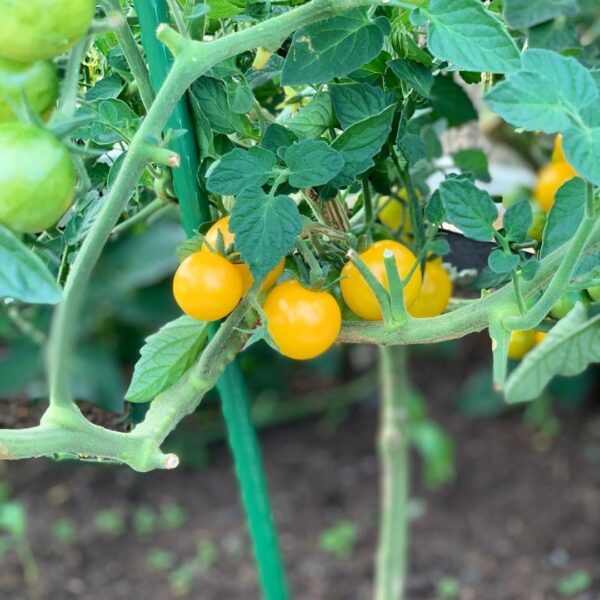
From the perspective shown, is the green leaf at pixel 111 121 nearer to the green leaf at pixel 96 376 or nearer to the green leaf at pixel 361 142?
the green leaf at pixel 361 142

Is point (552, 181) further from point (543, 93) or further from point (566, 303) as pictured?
point (543, 93)

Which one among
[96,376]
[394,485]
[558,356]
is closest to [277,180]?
[558,356]

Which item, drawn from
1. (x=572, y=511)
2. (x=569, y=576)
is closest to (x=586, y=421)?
(x=572, y=511)

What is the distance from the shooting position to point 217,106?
1.65 ft

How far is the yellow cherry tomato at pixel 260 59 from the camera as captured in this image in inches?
21.5

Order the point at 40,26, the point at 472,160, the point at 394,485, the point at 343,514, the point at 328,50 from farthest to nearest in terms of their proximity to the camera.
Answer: the point at 343,514 → the point at 394,485 → the point at 472,160 → the point at 328,50 → the point at 40,26

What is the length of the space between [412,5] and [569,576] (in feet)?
4.00

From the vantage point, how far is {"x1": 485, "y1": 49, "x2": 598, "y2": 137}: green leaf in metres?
0.39

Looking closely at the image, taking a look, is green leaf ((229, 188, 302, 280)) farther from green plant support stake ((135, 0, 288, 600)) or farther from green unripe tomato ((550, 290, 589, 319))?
green unripe tomato ((550, 290, 589, 319))

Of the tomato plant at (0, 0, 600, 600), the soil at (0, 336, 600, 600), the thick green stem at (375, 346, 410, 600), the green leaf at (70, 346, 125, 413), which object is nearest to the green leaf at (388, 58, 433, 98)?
the tomato plant at (0, 0, 600, 600)

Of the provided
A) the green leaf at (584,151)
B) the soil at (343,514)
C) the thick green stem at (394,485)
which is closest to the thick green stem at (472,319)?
the green leaf at (584,151)

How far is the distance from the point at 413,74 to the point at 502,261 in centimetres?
12

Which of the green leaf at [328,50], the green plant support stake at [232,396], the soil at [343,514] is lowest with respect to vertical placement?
the soil at [343,514]

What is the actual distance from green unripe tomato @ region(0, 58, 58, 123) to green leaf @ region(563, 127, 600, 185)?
243 mm
